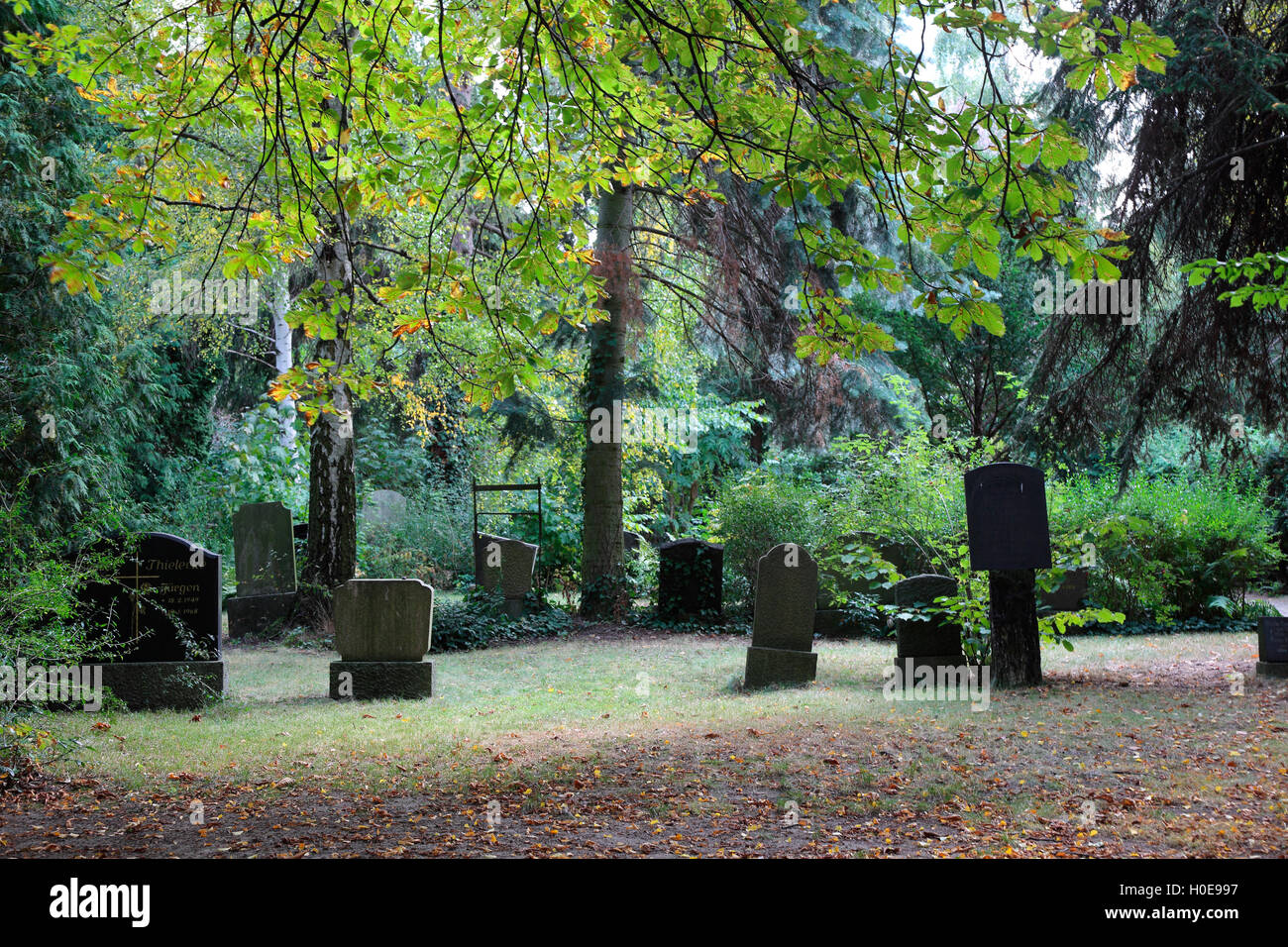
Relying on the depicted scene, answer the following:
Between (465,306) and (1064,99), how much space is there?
28.3 ft

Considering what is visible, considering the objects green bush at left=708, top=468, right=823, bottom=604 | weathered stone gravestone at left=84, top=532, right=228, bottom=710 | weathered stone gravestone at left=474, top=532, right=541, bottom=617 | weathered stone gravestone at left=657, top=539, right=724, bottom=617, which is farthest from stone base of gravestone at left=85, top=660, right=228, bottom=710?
green bush at left=708, top=468, right=823, bottom=604

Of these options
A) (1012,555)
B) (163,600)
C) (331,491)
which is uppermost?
(331,491)

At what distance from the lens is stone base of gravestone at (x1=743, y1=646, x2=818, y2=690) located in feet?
30.7

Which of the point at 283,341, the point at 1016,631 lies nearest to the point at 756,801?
the point at 1016,631

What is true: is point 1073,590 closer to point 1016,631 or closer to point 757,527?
point 757,527

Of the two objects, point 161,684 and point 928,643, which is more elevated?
point 928,643

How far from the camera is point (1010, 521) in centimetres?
829

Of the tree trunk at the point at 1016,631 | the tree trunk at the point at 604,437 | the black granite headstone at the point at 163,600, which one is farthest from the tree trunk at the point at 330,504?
the tree trunk at the point at 1016,631

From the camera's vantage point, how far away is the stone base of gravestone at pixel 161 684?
8.29 m

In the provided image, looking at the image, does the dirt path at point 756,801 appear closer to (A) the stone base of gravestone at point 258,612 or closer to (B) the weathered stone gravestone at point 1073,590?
(B) the weathered stone gravestone at point 1073,590

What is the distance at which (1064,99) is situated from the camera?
1056 cm

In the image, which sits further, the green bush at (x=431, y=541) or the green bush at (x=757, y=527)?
the green bush at (x=431, y=541)

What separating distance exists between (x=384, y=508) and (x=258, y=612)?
8.51 meters

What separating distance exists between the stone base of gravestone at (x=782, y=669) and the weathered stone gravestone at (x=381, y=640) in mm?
3249
